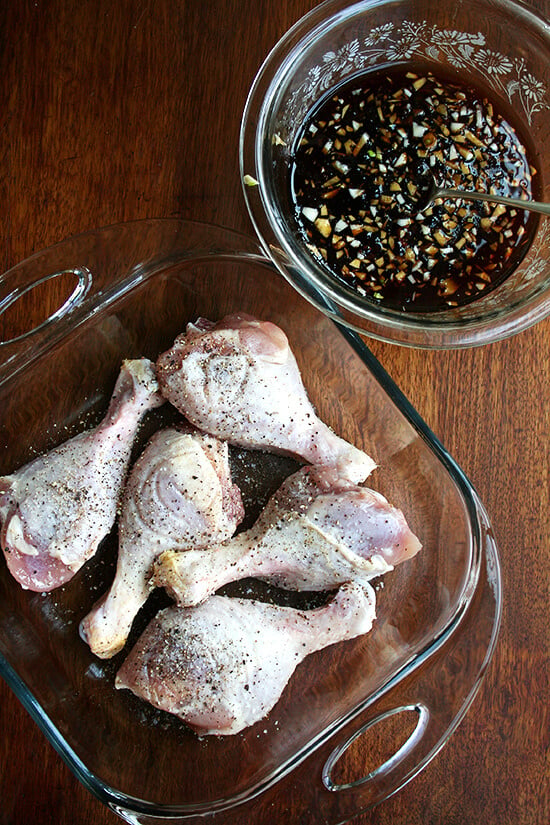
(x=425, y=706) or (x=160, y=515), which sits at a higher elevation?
(x=160, y=515)

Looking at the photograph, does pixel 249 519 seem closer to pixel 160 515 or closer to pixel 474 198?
pixel 160 515

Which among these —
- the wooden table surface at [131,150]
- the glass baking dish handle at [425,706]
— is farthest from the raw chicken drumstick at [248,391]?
the glass baking dish handle at [425,706]

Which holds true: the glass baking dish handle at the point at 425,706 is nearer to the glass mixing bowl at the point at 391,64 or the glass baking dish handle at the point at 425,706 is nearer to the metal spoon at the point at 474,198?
the glass mixing bowl at the point at 391,64

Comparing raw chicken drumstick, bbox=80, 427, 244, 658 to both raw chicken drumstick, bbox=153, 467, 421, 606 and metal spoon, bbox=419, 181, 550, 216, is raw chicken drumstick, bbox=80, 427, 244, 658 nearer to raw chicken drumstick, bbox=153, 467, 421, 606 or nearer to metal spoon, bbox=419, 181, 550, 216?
raw chicken drumstick, bbox=153, 467, 421, 606

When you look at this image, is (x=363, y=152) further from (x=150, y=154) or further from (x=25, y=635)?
(x=25, y=635)

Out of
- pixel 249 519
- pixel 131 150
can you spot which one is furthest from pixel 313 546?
pixel 131 150
